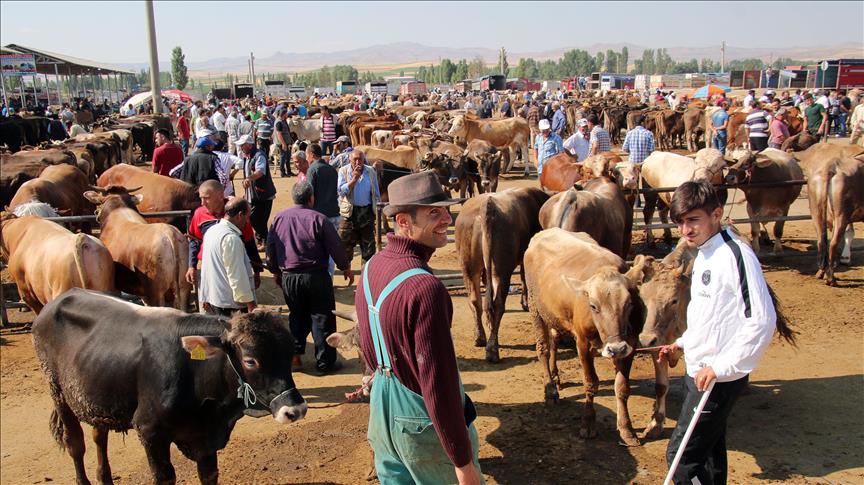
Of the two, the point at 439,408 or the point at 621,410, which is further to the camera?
the point at 621,410

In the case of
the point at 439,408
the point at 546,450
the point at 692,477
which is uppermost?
the point at 439,408

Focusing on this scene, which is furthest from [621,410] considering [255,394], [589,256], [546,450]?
[255,394]

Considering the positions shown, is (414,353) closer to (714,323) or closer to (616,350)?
(714,323)

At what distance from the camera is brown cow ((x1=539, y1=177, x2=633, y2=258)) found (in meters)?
7.89

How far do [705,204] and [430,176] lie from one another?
1.66 meters

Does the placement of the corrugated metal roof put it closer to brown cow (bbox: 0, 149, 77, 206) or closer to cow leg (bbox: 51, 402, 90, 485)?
brown cow (bbox: 0, 149, 77, 206)

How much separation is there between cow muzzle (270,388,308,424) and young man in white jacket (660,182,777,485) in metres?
2.15

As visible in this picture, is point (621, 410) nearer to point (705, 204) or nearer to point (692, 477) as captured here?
point (692, 477)

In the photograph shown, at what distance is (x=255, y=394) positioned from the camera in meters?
4.12

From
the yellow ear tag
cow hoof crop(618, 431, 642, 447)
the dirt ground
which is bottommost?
the dirt ground

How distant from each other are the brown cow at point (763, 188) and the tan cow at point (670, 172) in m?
0.29

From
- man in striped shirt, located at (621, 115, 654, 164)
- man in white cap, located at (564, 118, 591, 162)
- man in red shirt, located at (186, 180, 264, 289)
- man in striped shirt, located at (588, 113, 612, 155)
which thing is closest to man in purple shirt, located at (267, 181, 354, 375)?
man in red shirt, located at (186, 180, 264, 289)

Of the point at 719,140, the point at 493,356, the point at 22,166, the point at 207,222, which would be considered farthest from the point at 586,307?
the point at 719,140

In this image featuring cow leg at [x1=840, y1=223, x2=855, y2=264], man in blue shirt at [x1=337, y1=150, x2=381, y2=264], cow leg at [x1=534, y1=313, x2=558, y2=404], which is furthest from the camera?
cow leg at [x1=840, y1=223, x2=855, y2=264]
